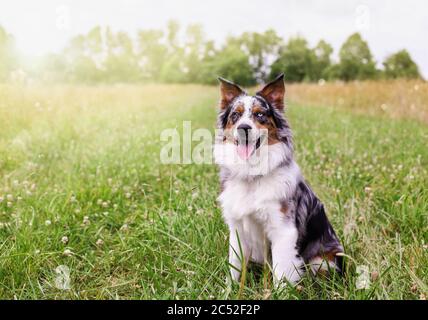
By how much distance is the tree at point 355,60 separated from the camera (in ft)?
50.0

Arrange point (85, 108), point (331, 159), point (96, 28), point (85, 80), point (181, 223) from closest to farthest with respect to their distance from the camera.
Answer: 1. point (181, 223)
2. point (331, 159)
3. point (85, 108)
4. point (85, 80)
5. point (96, 28)

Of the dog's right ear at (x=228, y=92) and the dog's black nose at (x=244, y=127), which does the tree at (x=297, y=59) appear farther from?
the dog's black nose at (x=244, y=127)

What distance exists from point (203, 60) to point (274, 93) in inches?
704

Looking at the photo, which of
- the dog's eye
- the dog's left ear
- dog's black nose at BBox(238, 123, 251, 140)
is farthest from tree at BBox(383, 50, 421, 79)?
dog's black nose at BBox(238, 123, 251, 140)

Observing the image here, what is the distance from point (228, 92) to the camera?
3.04 metres

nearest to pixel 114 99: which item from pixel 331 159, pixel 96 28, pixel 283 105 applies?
pixel 96 28

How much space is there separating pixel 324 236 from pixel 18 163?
4.00 metres

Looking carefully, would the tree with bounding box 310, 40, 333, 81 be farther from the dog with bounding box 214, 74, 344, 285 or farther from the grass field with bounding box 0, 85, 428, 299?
the dog with bounding box 214, 74, 344, 285

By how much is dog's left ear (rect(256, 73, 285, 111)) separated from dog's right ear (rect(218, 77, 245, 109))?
0.59ft

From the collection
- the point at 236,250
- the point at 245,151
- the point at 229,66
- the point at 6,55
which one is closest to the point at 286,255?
the point at 236,250

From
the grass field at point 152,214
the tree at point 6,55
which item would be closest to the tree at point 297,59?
the grass field at point 152,214

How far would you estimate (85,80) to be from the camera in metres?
12.7

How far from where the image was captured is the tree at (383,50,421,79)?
11.1 meters
